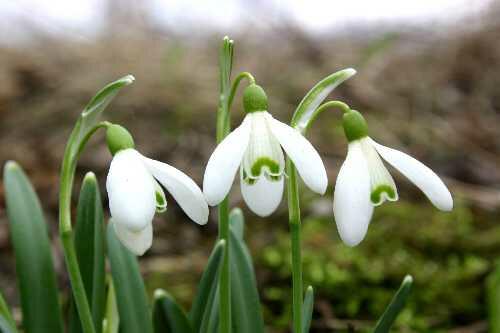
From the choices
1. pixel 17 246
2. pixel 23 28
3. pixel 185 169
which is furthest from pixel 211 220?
pixel 23 28

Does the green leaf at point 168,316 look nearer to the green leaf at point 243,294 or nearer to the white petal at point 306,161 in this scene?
the green leaf at point 243,294

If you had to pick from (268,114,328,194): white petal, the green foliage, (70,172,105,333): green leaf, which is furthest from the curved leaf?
the green foliage

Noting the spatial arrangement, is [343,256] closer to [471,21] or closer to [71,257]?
[71,257]

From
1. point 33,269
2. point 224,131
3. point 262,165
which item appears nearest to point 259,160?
point 262,165

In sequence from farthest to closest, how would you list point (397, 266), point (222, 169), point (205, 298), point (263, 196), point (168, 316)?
1. point (397, 266)
2. point (205, 298)
3. point (168, 316)
4. point (263, 196)
5. point (222, 169)

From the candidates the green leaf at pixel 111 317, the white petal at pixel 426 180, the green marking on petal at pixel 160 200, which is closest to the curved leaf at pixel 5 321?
the green leaf at pixel 111 317

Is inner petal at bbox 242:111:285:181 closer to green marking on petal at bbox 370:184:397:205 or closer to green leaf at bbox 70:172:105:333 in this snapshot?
green marking on petal at bbox 370:184:397:205

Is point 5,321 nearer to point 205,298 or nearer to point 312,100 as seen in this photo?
point 205,298
